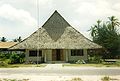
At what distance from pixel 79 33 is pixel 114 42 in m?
19.9

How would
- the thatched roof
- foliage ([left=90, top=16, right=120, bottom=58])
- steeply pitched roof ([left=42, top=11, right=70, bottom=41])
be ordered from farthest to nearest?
1. foliage ([left=90, top=16, right=120, bottom=58])
2. steeply pitched roof ([left=42, top=11, right=70, bottom=41])
3. the thatched roof

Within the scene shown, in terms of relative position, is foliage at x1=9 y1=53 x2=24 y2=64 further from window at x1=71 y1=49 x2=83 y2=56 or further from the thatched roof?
window at x1=71 y1=49 x2=83 y2=56

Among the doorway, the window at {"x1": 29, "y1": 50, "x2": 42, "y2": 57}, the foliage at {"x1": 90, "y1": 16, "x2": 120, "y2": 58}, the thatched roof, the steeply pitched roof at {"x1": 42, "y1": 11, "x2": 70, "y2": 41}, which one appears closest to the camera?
the thatched roof

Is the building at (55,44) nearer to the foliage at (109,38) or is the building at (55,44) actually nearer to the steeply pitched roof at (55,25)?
the steeply pitched roof at (55,25)

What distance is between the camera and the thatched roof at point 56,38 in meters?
46.0

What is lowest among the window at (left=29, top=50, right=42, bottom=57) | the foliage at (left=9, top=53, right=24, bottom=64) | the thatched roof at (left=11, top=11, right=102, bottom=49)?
the foliage at (left=9, top=53, right=24, bottom=64)

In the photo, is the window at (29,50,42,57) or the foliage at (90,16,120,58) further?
the foliage at (90,16,120,58)

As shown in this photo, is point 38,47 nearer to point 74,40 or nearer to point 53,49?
point 53,49

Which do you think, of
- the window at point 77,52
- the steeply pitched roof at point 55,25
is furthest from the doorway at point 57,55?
the steeply pitched roof at point 55,25

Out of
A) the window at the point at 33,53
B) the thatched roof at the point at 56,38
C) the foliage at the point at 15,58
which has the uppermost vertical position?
the thatched roof at the point at 56,38

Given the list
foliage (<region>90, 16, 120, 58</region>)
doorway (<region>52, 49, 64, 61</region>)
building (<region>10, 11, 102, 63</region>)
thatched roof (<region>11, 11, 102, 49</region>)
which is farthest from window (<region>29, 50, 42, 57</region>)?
foliage (<region>90, 16, 120, 58</region>)

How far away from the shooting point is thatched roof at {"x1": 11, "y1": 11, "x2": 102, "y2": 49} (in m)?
46.0

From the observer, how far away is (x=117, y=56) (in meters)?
65.2

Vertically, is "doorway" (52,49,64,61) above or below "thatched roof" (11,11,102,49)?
below
